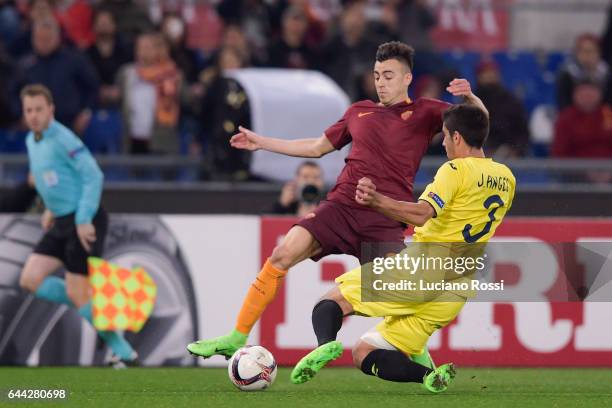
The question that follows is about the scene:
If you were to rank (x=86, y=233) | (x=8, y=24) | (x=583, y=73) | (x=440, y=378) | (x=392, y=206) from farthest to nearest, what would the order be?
(x=583, y=73)
(x=8, y=24)
(x=86, y=233)
(x=440, y=378)
(x=392, y=206)

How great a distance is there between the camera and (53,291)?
10578 mm

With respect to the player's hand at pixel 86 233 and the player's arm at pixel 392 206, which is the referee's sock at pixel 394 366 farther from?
the player's hand at pixel 86 233

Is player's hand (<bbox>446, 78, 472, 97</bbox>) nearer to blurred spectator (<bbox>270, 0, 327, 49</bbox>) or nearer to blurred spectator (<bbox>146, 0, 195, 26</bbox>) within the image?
blurred spectator (<bbox>270, 0, 327, 49</bbox>)

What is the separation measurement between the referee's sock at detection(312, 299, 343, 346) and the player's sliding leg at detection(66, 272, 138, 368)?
2926 mm

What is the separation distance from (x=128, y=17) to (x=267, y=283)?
259 inches

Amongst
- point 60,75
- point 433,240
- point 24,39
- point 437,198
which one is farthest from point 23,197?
point 437,198

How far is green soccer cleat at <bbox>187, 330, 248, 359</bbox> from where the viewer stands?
8.37 metres

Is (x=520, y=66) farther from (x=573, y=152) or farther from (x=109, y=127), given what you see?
(x=109, y=127)

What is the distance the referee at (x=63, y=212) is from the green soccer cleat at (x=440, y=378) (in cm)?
339

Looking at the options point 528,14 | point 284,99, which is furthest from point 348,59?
point 528,14

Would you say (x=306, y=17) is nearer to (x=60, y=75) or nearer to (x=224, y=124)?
(x=224, y=124)

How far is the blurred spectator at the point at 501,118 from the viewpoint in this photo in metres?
13.5

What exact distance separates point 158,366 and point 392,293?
3.45m

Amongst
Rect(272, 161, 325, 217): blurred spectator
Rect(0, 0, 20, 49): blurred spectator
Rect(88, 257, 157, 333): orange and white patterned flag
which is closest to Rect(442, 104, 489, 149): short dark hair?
Rect(272, 161, 325, 217): blurred spectator
